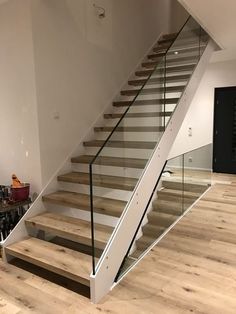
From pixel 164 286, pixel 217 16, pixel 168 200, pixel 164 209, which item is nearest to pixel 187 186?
pixel 168 200

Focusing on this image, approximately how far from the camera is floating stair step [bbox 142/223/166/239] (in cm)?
339

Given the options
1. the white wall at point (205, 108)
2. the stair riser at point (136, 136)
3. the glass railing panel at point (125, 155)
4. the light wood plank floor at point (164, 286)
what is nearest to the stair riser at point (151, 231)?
the light wood plank floor at point (164, 286)

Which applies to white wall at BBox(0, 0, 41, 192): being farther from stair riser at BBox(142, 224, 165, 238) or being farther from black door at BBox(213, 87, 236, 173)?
black door at BBox(213, 87, 236, 173)

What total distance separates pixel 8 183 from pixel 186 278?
269 cm

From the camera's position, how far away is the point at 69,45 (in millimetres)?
3760

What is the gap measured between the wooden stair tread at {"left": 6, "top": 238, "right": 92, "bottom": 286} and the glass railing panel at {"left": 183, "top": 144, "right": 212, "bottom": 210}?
2304mm

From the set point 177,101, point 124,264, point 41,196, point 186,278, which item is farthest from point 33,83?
point 186,278

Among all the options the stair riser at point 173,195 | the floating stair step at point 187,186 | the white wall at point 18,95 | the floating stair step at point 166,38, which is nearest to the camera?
the white wall at point 18,95

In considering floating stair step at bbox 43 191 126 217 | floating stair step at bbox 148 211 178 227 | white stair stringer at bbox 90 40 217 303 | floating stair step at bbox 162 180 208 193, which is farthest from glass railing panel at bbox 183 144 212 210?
floating stair step at bbox 43 191 126 217

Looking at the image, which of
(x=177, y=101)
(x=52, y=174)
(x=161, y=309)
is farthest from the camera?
(x=177, y=101)

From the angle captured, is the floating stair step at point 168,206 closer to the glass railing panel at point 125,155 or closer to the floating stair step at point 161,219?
the floating stair step at point 161,219

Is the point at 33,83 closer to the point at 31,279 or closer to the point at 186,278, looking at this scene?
the point at 31,279

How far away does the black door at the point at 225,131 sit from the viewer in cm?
671

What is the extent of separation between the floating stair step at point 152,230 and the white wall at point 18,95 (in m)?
1.49
